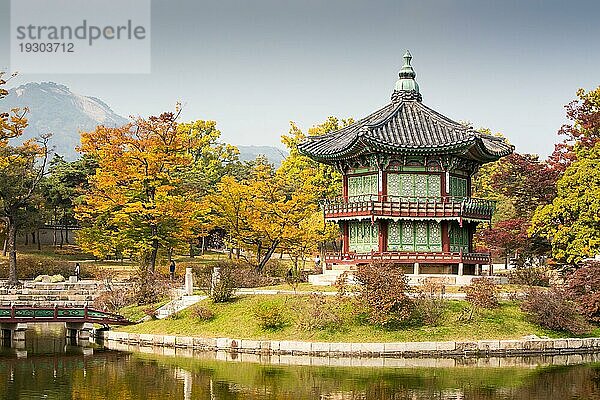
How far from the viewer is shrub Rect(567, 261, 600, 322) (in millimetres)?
38781

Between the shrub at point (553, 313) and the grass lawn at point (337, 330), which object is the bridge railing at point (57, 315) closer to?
the grass lawn at point (337, 330)

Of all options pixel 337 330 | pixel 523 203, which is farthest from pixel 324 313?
pixel 523 203

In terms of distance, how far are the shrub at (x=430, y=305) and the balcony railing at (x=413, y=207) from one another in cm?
692

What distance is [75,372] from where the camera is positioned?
3192 cm

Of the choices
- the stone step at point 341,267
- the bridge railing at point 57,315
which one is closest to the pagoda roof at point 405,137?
the stone step at point 341,267

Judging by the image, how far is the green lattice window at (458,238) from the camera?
46719 mm

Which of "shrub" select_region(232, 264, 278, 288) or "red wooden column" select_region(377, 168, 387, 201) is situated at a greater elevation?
"red wooden column" select_region(377, 168, 387, 201)

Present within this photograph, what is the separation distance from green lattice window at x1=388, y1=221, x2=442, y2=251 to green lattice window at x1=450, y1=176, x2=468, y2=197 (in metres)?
2.19

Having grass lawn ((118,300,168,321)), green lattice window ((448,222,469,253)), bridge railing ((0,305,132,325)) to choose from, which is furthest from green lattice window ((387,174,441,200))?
bridge railing ((0,305,132,325))

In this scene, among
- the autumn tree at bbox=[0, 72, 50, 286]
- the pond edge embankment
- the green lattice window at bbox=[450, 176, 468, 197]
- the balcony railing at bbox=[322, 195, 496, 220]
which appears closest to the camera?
the pond edge embankment

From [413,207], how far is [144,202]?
16602mm

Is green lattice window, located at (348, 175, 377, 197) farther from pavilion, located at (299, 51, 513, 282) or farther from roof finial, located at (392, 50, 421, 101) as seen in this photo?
roof finial, located at (392, 50, 421, 101)

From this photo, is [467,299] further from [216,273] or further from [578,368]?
[216,273]

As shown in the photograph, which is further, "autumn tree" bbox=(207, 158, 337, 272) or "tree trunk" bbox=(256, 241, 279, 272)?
"autumn tree" bbox=(207, 158, 337, 272)
